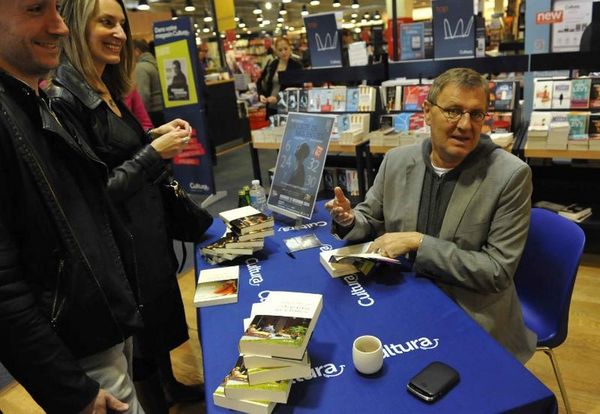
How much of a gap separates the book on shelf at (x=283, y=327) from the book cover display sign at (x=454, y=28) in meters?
3.30

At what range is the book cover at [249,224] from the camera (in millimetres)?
1830

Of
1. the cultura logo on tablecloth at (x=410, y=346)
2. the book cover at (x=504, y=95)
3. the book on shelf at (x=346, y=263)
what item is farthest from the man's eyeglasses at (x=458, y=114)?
the book cover at (x=504, y=95)

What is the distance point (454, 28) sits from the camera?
378 cm

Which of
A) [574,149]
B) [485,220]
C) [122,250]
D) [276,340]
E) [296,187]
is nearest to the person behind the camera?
[276,340]

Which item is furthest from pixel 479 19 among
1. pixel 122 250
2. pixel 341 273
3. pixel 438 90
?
pixel 122 250

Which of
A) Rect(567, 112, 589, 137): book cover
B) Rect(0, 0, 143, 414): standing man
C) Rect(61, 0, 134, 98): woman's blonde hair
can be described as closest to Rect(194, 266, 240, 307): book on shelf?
Rect(0, 0, 143, 414): standing man

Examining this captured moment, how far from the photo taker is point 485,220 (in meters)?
1.56

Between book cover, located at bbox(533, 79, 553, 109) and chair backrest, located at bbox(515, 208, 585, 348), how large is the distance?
6.22 ft

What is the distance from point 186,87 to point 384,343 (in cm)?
410

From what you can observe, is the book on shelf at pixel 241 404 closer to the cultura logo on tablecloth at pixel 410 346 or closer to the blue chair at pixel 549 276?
the cultura logo on tablecloth at pixel 410 346

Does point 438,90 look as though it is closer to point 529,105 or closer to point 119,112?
point 119,112

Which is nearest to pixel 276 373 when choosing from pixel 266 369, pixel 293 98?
pixel 266 369

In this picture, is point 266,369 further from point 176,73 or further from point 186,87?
point 176,73

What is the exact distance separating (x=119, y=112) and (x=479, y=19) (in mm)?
3327
